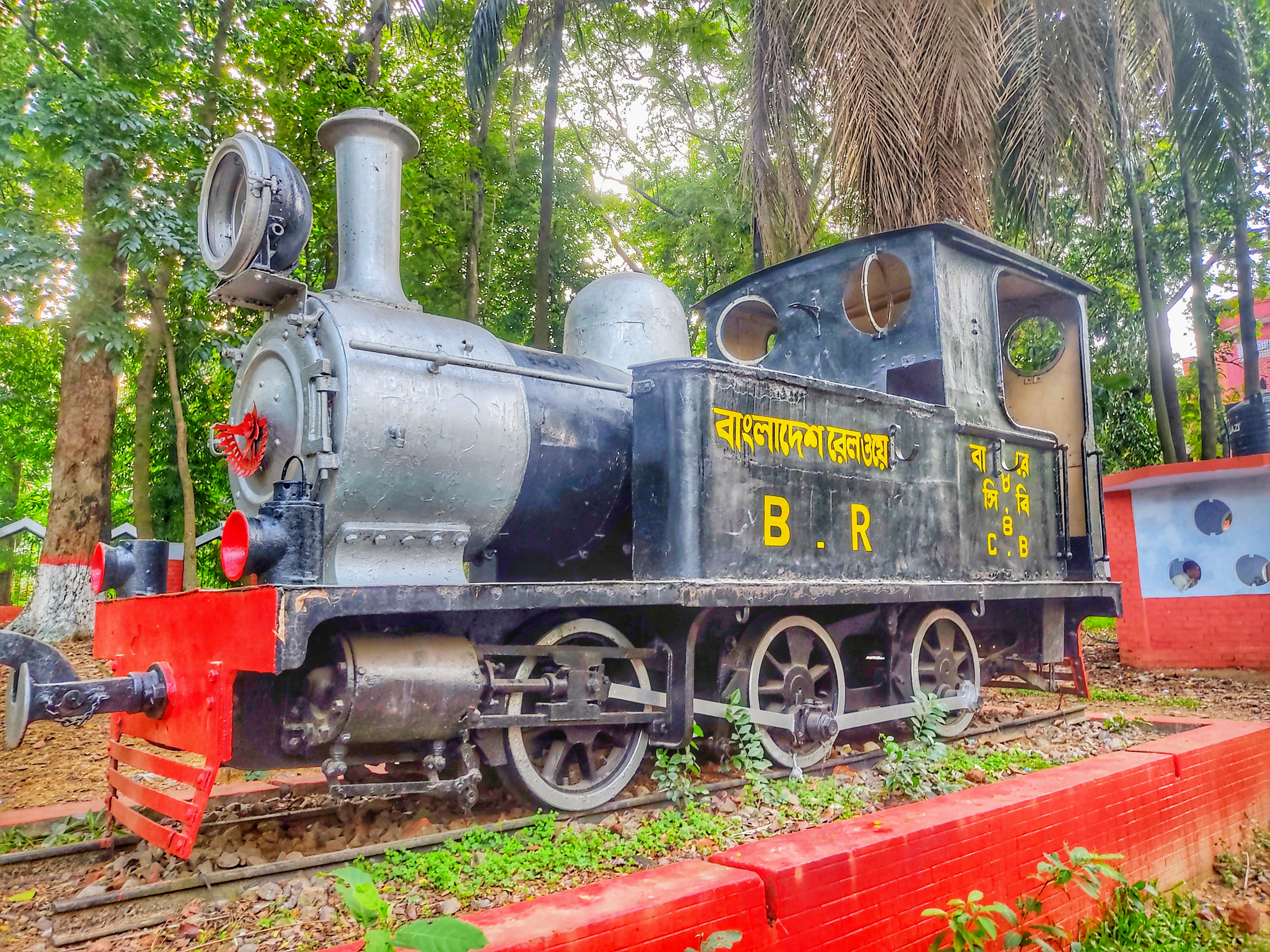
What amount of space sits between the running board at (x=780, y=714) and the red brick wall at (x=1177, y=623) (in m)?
4.23

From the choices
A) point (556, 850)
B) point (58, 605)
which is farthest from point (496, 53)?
point (556, 850)

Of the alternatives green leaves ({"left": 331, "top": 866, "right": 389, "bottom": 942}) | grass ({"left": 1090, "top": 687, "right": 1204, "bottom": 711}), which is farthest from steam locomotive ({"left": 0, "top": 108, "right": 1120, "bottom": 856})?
grass ({"left": 1090, "top": 687, "right": 1204, "bottom": 711})

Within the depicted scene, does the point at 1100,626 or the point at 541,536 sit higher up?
the point at 541,536

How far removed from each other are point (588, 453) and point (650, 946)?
212 centimetres

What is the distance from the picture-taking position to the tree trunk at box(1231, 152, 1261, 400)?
11.5 meters

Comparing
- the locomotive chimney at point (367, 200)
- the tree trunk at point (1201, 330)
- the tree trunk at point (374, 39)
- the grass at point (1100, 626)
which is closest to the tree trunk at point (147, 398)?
the tree trunk at point (374, 39)

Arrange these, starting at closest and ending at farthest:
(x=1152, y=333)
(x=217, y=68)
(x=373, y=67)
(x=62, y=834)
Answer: (x=62, y=834) < (x=217, y=68) < (x=373, y=67) < (x=1152, y=333)

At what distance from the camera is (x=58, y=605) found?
27.0 ft

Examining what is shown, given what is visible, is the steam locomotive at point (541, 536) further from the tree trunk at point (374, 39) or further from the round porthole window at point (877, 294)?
the tree trunk at point (374, 39)

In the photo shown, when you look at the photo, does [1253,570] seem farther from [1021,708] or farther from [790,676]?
[790,676]

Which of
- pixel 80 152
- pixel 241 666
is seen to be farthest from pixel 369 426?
pixel 80 152

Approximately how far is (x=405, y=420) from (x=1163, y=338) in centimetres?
1229

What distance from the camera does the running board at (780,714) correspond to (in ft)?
11.9

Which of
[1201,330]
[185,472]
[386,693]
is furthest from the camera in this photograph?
[1201,330]
